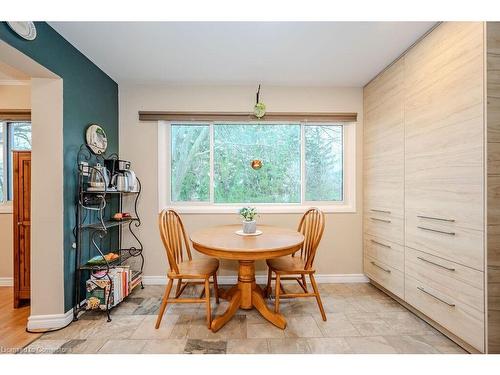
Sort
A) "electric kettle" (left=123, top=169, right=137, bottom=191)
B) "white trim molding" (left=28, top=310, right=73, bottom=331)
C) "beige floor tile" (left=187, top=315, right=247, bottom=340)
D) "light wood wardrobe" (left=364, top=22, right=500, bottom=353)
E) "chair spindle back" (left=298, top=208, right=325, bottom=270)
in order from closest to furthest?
"light wood wardrobe" (left=364, top=22, right=500, bottom=353) → "beige floor tile" (left=187, top=315, right=247, bottom=340) → "white trim molding" (left=28, top=310, right=73, bottom=331) → "chair spindle back" (left=298, top=208, right=325, bottom=270) → "electric kettle" (left=123, top=169, right=137, bottom=191)

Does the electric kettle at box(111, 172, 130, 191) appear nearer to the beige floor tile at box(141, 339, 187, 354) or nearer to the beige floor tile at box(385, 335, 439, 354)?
the beige floor tile at box(141, 339, 187, 354)

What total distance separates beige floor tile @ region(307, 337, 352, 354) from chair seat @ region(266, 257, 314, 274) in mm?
493

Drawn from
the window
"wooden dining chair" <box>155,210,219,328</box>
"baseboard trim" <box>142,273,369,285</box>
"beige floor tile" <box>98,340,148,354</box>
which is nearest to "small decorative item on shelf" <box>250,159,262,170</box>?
"wooden dining chair" <box>155,210,219,328</box>

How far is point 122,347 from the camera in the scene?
1.73m

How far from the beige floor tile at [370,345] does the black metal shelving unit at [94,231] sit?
1968 mm

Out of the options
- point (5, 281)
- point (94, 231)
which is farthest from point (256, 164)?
point (5, 281)

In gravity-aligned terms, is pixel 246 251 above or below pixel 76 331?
above

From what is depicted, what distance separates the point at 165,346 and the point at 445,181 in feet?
7.61

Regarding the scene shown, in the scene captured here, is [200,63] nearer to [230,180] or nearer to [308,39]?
[308,39]

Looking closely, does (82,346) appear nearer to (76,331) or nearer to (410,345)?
(76,331)

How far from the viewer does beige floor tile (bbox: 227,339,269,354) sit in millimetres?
1676

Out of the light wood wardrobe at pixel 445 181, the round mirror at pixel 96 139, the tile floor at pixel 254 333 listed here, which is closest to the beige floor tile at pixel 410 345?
the tile floor at pixel 254 333

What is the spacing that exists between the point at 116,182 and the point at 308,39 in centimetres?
219
